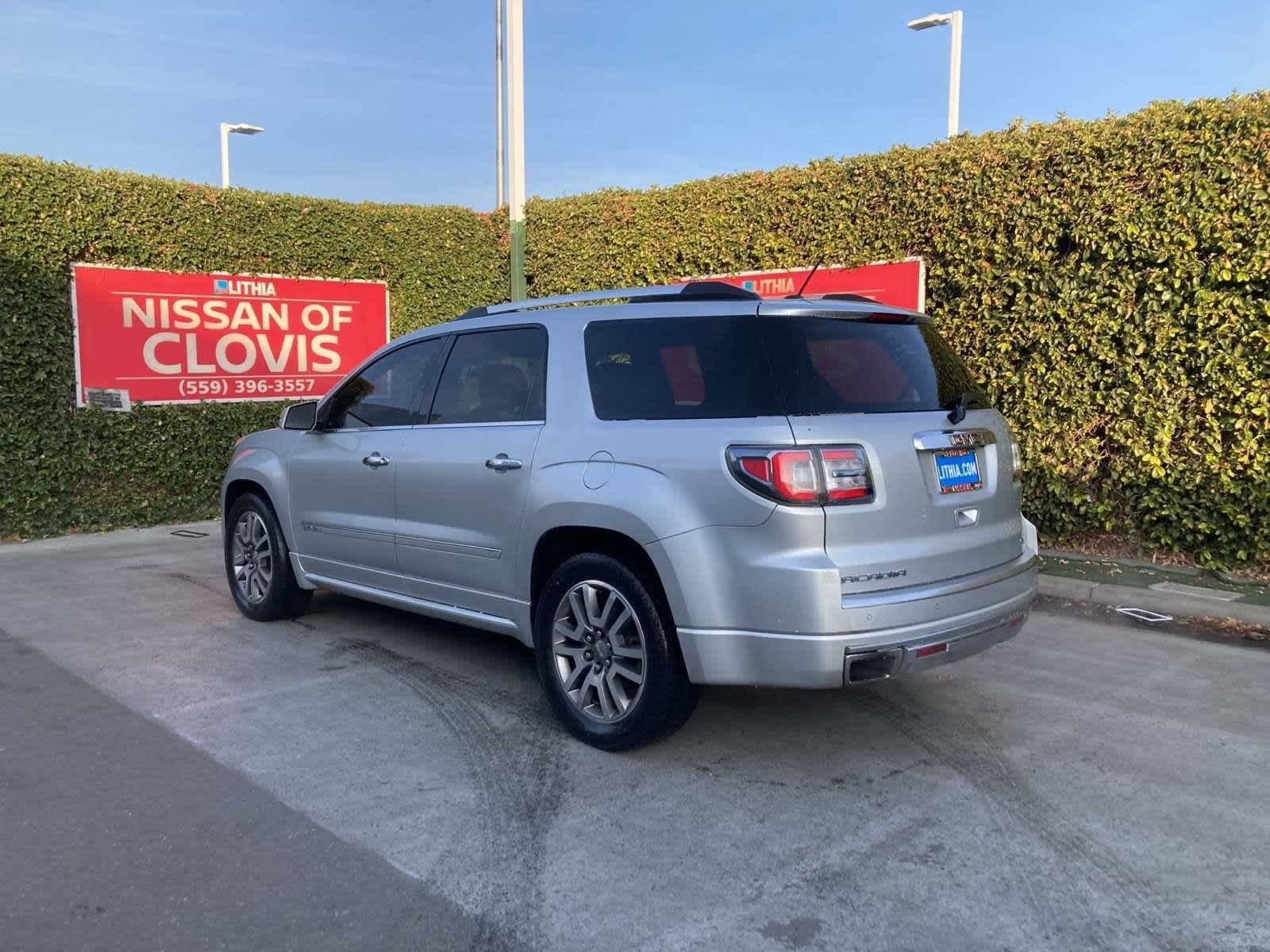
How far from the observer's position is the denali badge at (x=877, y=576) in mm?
3613

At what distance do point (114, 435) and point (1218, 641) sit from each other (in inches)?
366

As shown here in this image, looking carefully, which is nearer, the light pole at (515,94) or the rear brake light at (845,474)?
the rear brake light at (845,474)

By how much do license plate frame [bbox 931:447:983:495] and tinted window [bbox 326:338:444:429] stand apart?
2.61m

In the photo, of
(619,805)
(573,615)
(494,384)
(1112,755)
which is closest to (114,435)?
(494,384)

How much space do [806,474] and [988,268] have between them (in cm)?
531

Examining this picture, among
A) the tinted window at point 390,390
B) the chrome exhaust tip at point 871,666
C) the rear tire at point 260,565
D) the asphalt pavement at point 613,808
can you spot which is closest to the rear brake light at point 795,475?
the chrome exhaust tip at point 871,666

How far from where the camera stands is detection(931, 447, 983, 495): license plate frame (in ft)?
12.9

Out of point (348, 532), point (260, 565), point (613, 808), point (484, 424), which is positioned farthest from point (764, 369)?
point (260, 565)

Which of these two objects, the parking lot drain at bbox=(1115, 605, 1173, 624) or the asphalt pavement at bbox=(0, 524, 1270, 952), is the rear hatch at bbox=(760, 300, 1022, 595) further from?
the parking lot drain at bbox=(1115, 605, 1173, 624)

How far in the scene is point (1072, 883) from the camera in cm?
314

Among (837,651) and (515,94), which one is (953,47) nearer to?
(515,94)

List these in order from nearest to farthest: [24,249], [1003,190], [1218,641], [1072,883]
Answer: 1. [1072,883]
2. [1218,641]
3. [1003,190]
4. [24,249]

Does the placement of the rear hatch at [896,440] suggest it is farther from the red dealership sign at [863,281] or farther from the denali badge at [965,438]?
the red dealership sign at [863,281]

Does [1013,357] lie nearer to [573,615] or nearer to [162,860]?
[573,615]
